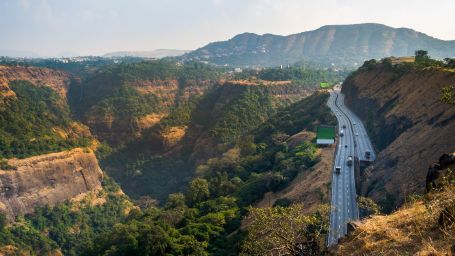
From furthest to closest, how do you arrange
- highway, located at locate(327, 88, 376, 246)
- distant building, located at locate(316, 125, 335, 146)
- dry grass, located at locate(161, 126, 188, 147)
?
dry grass, located at locate(161, 126, 188, 147), distant building, located at locate(316, 125, 335, 146), highway, located at locate(327, 88, 376, 246)

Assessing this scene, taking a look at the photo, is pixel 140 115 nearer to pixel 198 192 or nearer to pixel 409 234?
pixel 198 192

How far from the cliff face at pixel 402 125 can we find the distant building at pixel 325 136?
6.87 meters

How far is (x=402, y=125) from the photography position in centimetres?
5875

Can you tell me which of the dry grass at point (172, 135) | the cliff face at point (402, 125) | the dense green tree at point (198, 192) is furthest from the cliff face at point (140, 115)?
the cliff face at point (402, 125)

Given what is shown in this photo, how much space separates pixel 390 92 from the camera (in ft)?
245

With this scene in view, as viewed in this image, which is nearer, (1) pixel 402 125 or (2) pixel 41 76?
(1) pixel 402 125

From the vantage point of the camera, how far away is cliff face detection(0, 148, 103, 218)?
81938mm

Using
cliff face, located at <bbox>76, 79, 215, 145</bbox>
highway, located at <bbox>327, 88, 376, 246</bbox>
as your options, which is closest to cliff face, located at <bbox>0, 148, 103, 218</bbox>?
cliff face, located at <bbox>76, 79, 215, 145</bbox>

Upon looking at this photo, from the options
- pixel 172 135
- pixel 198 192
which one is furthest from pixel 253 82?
pixel 198 192

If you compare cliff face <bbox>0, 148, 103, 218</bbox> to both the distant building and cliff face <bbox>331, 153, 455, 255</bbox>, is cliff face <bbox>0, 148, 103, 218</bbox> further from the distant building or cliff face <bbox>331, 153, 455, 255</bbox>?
cliff face <bbox>331, 153, 455, 255</bbox>

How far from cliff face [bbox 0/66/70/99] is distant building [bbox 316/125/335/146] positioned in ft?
391

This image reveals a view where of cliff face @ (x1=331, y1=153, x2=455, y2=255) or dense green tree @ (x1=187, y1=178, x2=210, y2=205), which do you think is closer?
cliff face @ (x1=331, y1=153, x2=455, y2=255)

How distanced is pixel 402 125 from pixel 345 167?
35.9 ft

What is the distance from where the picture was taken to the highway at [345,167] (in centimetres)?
4166
